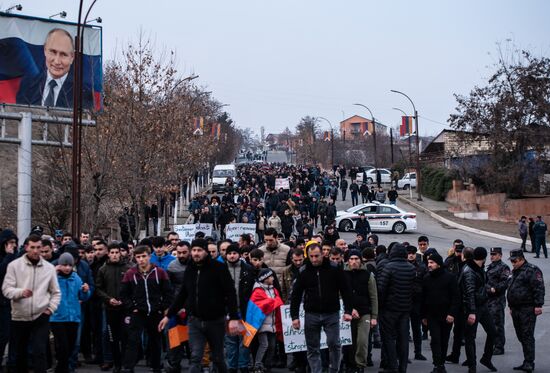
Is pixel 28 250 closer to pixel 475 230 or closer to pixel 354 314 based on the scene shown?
pixel 354 314

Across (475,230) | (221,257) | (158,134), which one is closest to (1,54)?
(158,134)

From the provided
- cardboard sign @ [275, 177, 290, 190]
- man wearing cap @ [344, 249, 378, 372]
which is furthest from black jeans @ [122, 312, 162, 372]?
cardboard sign @ [275, 177, 290, 190]

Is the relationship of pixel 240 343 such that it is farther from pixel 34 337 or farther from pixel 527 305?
pixel 527 305

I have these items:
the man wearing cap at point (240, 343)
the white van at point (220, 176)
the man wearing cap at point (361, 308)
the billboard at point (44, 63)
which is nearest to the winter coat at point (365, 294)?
the man wearing cap at point (361, 308)

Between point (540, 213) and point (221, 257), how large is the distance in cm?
3158

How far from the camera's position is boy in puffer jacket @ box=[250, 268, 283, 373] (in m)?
11.2

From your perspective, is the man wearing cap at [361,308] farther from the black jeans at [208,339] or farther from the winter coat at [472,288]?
the black jeans at [208,339]

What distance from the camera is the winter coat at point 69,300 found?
10367 mm

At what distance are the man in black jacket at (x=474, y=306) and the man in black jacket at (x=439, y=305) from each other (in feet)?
0.83

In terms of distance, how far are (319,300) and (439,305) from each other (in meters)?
2.24

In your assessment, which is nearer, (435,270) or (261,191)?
(435,270)

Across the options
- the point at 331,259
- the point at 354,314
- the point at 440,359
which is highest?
the point at 331,259

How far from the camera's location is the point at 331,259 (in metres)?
11.2

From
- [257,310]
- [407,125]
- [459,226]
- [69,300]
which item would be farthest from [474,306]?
[407,125]
